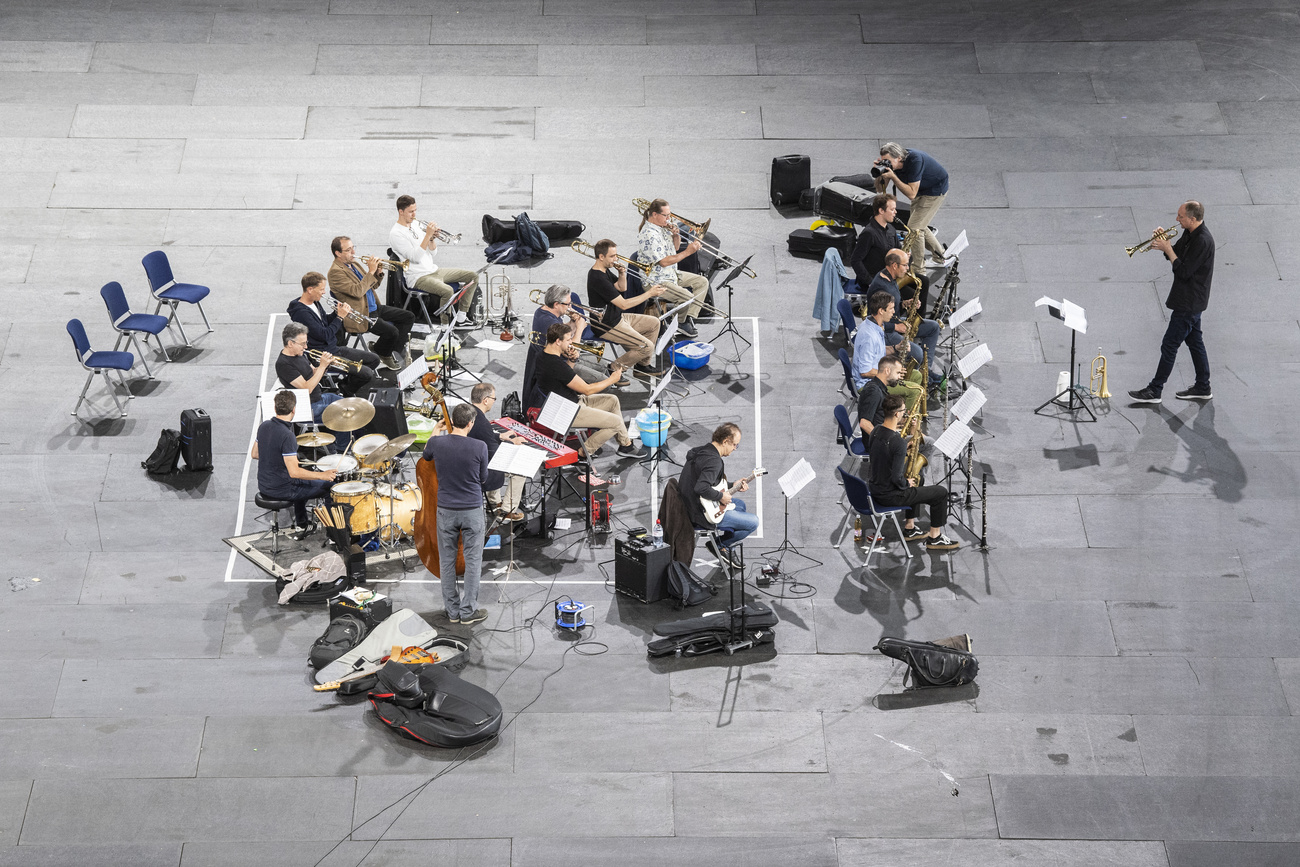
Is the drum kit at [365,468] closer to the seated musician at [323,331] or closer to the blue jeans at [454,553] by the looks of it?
the blue jeans at [454,553]

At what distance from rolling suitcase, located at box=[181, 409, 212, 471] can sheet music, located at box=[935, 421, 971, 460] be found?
19.8 feet

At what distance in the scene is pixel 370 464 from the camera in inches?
448

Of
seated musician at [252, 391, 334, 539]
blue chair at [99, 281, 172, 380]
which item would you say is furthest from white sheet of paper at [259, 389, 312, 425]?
blue chair at [99, 281, 172, 380]

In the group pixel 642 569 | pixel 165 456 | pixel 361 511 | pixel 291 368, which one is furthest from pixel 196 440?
pixel 642 569

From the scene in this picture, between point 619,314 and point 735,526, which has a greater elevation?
point 619,314

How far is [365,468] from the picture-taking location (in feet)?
37.9

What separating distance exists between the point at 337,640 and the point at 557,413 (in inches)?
97.0

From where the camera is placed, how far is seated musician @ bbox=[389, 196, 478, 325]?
1420cm

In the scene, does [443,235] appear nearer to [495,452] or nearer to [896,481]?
[495,452]

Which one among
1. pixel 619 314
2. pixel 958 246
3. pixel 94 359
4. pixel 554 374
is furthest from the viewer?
pixel 958 246

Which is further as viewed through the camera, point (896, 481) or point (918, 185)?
point (918, 185)

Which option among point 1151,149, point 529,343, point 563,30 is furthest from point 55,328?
point 1151,149

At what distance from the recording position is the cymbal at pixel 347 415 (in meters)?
11.5

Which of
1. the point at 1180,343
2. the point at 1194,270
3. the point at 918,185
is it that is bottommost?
the point at 1180,343
